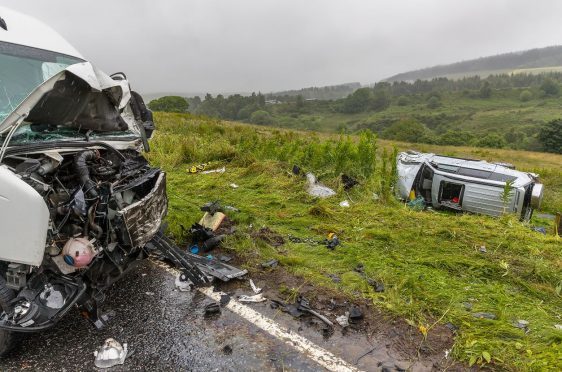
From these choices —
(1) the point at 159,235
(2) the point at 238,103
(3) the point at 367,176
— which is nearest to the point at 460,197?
(3) the point at 367,176

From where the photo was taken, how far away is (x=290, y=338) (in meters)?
3.11

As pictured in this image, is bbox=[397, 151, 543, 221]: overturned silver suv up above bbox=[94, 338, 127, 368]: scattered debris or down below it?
below

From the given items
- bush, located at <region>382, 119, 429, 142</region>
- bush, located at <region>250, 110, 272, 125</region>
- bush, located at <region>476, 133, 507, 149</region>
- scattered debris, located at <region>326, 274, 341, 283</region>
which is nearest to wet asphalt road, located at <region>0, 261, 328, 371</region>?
scattered debris, located at <region>326, 274, 341, 283</region>

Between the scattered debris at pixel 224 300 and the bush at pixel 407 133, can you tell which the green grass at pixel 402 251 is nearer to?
the scattered debris at pixel 224 300

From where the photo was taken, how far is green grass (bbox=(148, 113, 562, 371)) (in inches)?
130

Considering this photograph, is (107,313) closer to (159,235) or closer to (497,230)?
(159,235)

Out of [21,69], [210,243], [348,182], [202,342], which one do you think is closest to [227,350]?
[202,342]

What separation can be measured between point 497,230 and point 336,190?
2.95 m

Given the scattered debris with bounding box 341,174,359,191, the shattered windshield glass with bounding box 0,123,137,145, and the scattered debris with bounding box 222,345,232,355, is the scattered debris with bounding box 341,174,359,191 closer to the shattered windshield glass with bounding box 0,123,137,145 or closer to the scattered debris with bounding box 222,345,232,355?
the shattered windshield glass with bounding box 0,123,137,145

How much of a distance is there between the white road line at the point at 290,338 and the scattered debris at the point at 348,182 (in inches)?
183

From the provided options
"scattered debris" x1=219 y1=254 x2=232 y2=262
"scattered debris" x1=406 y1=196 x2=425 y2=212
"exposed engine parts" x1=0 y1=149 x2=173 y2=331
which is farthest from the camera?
"scattered debris" x1=406 y1=196 x2=425 y2=212

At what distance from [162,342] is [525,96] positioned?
14940cm

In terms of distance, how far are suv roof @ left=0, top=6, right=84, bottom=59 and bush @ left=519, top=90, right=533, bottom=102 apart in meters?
147

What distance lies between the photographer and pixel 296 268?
434cm
